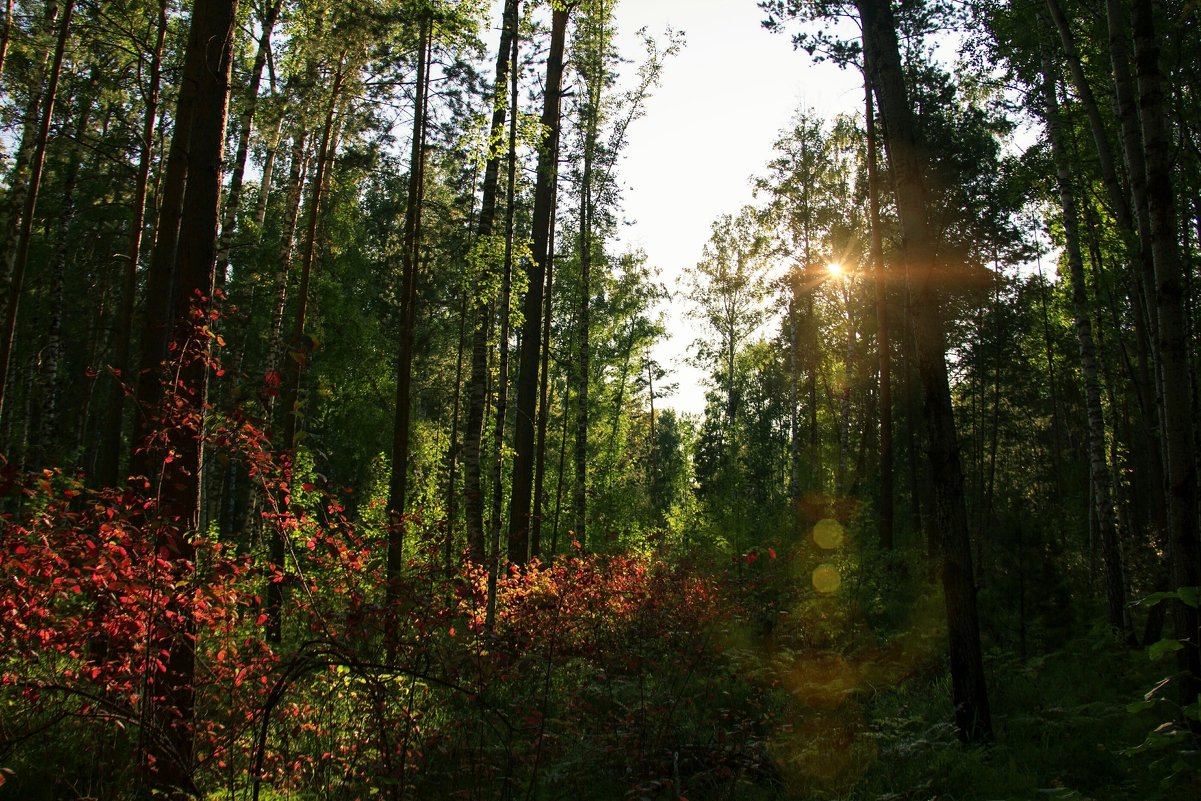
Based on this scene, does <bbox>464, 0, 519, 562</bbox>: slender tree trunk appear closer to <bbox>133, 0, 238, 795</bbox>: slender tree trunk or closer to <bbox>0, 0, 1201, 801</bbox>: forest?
<bbox>0, 0, 1201, 801</bbox>: forest

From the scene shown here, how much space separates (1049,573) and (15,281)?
16.5 meters

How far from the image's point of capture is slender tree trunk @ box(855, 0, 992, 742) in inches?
243

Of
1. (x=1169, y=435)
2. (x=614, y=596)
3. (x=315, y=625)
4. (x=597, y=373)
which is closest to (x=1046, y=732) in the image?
(x=1169, y=435)

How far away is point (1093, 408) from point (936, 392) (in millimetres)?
5924

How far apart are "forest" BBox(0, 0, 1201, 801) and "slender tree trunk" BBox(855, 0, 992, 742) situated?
37 millimetres

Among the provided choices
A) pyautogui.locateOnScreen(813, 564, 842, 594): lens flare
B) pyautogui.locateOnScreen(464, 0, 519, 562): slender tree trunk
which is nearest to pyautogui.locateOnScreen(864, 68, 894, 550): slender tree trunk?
pyautogui.locateOnScreen(813, 564, 842, 594): lens flare

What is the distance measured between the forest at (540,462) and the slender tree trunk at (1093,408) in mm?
91

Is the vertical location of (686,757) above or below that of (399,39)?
below

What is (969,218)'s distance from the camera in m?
19.7

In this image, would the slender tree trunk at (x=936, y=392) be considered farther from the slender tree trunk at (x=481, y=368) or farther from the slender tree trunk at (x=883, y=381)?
the slender tree trunk at (x=883, y=381)

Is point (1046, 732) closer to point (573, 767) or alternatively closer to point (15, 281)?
point (573, 767)

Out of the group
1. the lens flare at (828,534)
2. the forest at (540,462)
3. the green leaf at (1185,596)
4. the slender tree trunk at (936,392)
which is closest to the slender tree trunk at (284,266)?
the forest at (540,462)

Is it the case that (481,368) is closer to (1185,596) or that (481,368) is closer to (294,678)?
(294,678)

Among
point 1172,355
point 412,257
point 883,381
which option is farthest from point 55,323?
point 1172,355
